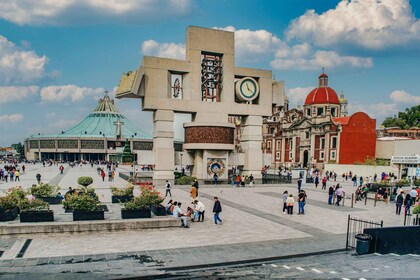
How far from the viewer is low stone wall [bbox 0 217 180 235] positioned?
45.2ft

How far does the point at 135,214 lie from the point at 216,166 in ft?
69.1

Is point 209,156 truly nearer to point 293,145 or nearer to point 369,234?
point 369,234

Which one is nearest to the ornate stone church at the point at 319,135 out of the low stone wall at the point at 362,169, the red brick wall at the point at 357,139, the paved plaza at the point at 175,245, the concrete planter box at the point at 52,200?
the red brick wall at the point at 357,139

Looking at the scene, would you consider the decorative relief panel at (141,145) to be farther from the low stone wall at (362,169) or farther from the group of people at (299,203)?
the group of people at (299,203)

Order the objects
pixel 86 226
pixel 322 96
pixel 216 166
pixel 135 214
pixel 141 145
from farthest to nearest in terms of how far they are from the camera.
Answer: pixel 141 145
pixel 322 96
pixel 216 166
pixel 135 214
pixel 86 226

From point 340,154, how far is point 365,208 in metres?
47.5

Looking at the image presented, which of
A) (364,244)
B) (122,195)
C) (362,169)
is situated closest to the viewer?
(364,244)

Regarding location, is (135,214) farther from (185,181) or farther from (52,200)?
(185,181)

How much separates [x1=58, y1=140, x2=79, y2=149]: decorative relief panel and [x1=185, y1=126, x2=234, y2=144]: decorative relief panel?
86571 mm

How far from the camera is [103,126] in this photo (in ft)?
407

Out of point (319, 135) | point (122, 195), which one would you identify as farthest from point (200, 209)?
point (319, 135)

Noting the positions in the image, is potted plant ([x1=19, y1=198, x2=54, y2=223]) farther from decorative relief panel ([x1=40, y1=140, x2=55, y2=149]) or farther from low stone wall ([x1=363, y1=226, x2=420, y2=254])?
decorative relief panel ([x1=40, y1=140, x2=55, y2=149])

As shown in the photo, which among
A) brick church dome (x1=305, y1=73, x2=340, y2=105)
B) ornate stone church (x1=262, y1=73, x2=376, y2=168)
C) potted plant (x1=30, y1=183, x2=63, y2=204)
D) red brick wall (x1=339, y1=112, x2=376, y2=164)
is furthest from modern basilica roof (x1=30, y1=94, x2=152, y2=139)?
potted plant (x1=30, y1=183, x2=63, y2=204)

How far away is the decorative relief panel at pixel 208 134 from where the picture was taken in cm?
3569
